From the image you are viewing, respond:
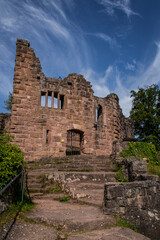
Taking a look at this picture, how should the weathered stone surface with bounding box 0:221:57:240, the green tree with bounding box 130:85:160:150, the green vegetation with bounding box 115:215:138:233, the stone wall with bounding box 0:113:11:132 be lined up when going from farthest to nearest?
the green tree with bounding box 130:85:160:150
the stone wall with bounding box 0:113:11:132
the green vegetation with bounding box 115:215:138:233
the weathered stone surface with bounding box 0:221:57:240

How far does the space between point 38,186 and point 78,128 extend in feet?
27.2

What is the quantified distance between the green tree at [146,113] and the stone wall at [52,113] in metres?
7.03

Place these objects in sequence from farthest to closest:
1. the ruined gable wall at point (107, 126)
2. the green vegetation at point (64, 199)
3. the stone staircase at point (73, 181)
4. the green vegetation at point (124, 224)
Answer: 1. the ruined gable wall at point (107, 126)
2. the stone staircase at point (73, 181)
3. the green vegetation at point (64, 199)
4. the green vegetation at point (124, 224)

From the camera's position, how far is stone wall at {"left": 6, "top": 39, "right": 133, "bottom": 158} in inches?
537

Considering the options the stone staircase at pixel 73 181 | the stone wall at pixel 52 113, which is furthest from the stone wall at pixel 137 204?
the stone wall at pixel 52 113

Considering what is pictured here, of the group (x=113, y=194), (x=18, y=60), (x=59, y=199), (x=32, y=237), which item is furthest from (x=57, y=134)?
(x=32, y=237)

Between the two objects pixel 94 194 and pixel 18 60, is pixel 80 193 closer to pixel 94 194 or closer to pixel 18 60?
pixel 94 194

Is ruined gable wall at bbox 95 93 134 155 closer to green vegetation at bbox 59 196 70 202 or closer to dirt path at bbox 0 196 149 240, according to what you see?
green vegetation at bbox 59 196 70 202

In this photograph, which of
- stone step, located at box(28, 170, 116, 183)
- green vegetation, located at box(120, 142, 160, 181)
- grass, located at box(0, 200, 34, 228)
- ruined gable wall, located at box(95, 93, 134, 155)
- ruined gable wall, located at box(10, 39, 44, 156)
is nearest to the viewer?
grass, located at box(0, 200, 34, 228)

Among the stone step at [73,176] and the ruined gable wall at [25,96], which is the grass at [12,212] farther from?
the ruined gable wall at [25,96]

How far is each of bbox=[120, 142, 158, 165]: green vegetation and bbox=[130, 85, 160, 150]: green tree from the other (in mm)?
9645

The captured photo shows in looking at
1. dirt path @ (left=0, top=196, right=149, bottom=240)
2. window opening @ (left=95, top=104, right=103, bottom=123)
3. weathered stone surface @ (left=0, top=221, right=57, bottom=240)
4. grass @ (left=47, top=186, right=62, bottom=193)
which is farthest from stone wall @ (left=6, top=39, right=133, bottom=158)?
weathered stone surface @ (left=0, top=221, right=57, bottom=240)

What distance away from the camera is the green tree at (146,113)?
23.1m

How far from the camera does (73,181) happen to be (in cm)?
806
